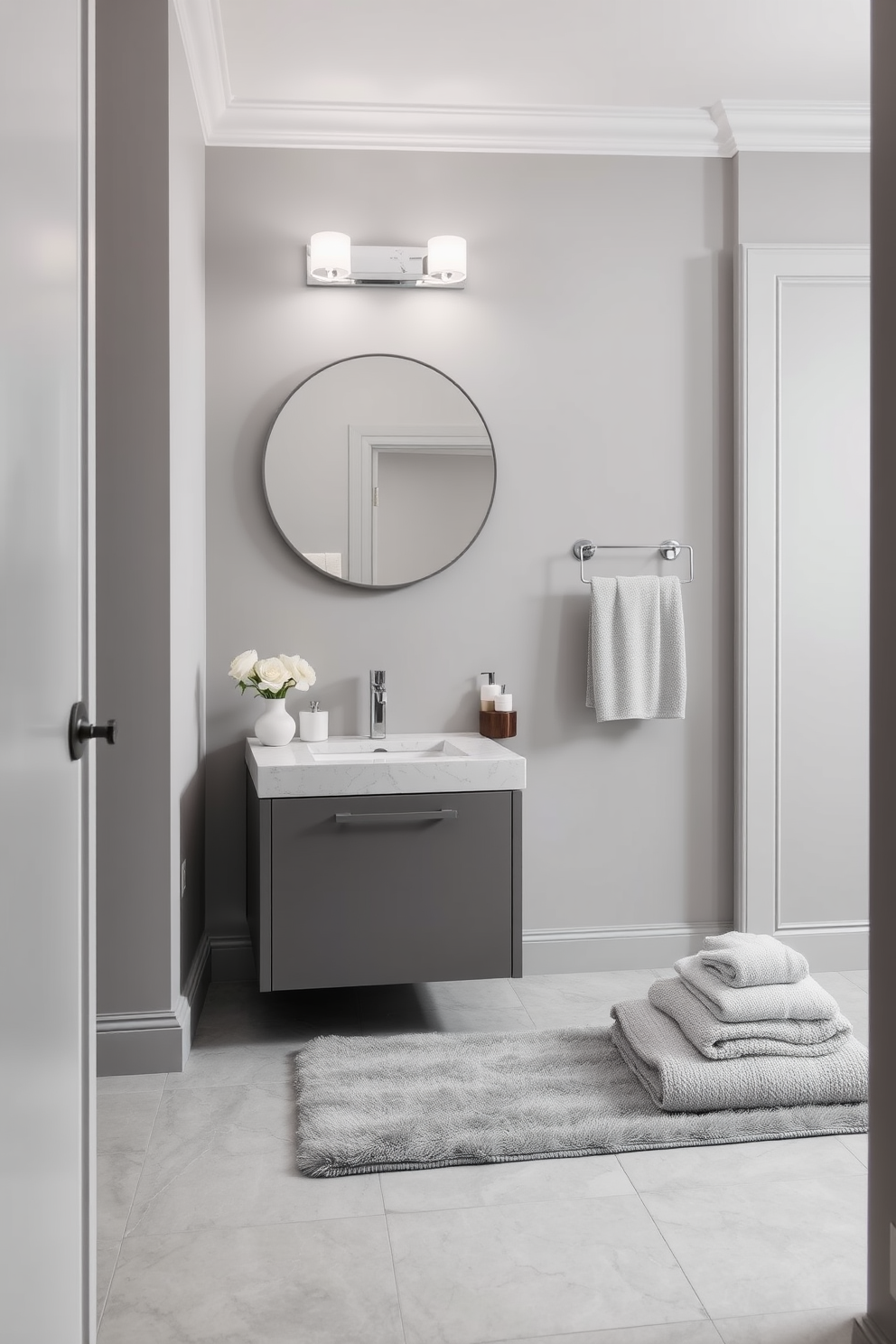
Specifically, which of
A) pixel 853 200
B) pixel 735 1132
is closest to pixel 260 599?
pixel 735 1132

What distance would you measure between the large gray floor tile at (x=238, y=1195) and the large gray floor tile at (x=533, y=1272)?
0.41 ft

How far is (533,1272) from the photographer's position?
1.70 meters

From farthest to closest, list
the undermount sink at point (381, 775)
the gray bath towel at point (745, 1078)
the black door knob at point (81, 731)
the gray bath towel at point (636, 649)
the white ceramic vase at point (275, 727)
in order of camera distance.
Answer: the gray bath towel at point (636, 649), the white ceramic vase at point (275, 727), the undermount sink at point (381, 775), the gray bath towel at point (745, 1078), the black door knob at point (81, 731)

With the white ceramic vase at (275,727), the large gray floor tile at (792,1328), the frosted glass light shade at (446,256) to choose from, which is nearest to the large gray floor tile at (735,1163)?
the large gray floor tile at (792,1328)

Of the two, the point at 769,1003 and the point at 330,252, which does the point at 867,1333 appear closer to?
the point at 769,1003

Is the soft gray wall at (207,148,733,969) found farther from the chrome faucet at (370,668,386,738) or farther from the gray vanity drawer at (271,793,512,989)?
the gray vanity drawer at (271,793,512,989)

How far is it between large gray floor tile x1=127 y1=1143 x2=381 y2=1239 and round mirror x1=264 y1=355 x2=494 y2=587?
1.62 m

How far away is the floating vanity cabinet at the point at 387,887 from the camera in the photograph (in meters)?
2.54

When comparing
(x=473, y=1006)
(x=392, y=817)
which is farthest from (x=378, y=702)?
(x=473, y=1006)

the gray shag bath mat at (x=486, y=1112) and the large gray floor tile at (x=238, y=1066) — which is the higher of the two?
the gray shag bath mat at (x=486, y=1112)

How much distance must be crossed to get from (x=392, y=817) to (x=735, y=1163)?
1.06m

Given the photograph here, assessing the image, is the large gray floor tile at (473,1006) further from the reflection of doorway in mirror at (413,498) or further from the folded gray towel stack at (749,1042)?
the reflection of doorway in mirror at (413,498)

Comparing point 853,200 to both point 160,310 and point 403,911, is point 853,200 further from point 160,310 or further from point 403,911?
point 403,911

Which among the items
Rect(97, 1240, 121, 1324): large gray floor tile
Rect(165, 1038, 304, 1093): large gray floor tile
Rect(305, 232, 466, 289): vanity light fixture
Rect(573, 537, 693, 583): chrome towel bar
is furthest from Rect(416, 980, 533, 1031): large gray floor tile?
Rect(305, 232, 466, 289): vanity light fixture
